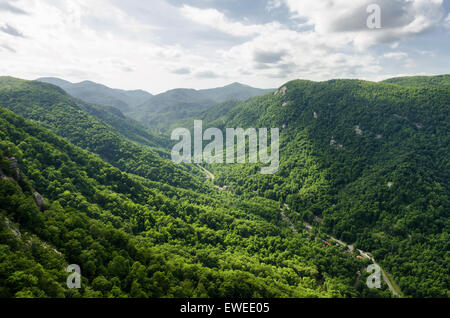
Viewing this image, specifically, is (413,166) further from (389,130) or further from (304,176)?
(304,176)

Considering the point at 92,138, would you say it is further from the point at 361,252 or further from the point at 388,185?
the point at 388,185

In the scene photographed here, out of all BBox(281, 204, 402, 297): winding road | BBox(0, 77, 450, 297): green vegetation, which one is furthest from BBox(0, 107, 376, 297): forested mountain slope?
BBox(281, 204, 402, 297): winding road

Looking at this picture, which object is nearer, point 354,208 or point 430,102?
point 354,208

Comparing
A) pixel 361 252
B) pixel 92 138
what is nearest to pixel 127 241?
pixel 361 252

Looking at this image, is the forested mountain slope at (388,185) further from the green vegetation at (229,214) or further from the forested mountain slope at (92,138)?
the forested mountain slope at (92,138)

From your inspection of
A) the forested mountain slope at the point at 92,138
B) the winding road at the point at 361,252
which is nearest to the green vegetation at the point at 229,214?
the forested mountain slope at the point at 92,138
